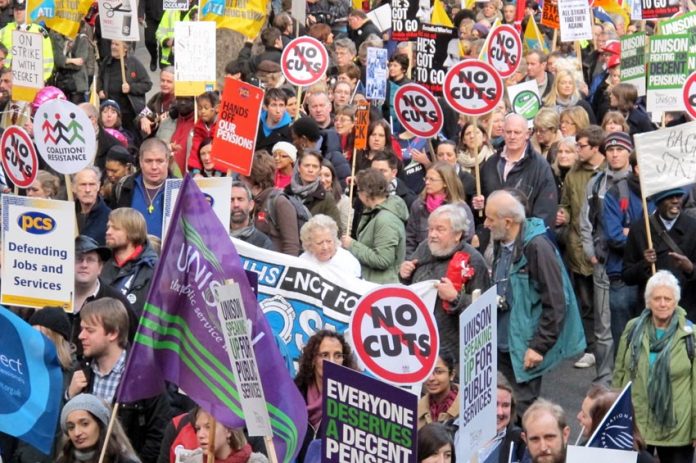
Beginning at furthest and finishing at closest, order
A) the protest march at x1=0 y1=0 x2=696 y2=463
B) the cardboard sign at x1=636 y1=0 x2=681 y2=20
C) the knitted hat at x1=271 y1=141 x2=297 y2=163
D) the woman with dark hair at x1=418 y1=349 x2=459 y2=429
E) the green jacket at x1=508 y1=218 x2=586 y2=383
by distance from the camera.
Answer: the cardboard sign at x1=636 y1=0 x2=681 y2=20 → the knitted hat at x1=271 y1=141 x2=297 y2=163 → the green jacket at x1=508 y1=218 x2=586 y2=383 → the woman with dark hair at x1=418 y1=349 x2=459 y2=429 → the protest march at x1=0 y1=0 x2=696 y2=463

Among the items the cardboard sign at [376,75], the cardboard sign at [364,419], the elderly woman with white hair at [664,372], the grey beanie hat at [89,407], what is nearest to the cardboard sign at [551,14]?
the cardboard sign at [376,75]

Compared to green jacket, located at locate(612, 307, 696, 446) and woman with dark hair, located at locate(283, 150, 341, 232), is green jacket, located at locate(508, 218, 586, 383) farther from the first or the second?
woman with dark hair, located at locate(283, 150, 341, 232)

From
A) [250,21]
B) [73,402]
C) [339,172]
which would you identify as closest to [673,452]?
[73,402]

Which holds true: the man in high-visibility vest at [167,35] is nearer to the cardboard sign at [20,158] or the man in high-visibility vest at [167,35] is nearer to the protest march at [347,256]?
the protest march at [347,256]

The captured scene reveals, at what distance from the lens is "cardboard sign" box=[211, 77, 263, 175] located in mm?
12328

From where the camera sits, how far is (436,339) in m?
8.30

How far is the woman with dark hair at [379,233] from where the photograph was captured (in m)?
11.5

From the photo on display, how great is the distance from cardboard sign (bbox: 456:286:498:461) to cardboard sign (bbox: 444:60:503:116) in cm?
660

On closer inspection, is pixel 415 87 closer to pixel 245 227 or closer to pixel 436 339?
pixel 245 227

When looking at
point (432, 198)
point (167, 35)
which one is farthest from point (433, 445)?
point (167, 35)

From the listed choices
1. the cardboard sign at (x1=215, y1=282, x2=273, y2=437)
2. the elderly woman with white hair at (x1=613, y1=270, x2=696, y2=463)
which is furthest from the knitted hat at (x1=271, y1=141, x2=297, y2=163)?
the cardboard sign at (x1=215, y1=282, x2=273, y2=437)

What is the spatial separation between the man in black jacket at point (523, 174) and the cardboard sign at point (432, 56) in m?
3.12

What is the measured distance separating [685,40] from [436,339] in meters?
7.68

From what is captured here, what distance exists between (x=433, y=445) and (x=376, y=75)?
959cm
